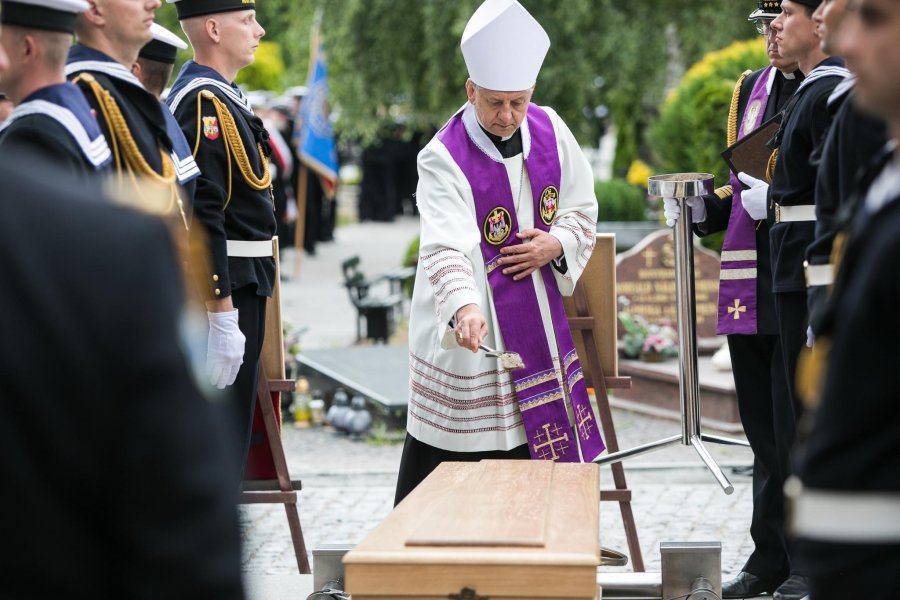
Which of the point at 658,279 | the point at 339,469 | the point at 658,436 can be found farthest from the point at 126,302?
the point at 658,279

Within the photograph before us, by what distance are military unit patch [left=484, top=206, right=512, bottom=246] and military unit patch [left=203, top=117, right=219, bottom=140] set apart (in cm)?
98

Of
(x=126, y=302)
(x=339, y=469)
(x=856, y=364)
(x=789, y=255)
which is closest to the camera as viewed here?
(x=126, y=302)

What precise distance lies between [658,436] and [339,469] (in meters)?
2.02

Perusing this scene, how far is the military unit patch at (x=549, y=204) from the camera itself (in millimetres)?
4805

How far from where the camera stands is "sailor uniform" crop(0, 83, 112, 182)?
126 inches

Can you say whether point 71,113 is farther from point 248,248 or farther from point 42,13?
point 248,248

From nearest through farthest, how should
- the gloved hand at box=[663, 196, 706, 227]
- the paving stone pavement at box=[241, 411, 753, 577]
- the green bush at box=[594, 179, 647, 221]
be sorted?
the gloved hand at box=[663, 196, 706, 227]
the paving stone pavement at box=[241, 411, 753, 577]
the green bush at box=[594, 179, 647, 221]

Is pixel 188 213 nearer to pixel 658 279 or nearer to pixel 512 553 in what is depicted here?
pixel 512 553

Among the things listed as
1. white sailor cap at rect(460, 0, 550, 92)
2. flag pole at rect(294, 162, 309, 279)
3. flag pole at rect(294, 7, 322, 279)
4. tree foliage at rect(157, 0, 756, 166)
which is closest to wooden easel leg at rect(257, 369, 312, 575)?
white sailor cap at rect(460, 0, 550, 92)

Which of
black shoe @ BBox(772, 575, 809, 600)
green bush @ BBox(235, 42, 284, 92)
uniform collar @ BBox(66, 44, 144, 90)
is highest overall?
green bush @ BBox(235, 42, 284, 92)

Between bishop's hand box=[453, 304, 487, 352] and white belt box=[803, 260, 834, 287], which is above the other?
white belt box=[803, 260, 834, 287]

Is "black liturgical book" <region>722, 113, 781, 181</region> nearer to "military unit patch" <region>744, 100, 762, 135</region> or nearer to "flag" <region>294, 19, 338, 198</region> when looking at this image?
"military unit patch" <region>744, 100, 762, 135</region>

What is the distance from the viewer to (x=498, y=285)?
4723 mm

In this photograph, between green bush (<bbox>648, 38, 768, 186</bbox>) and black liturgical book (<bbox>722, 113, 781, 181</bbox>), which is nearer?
black liturgical book (<bbox>722, 113, 781, 181</bbox>)
